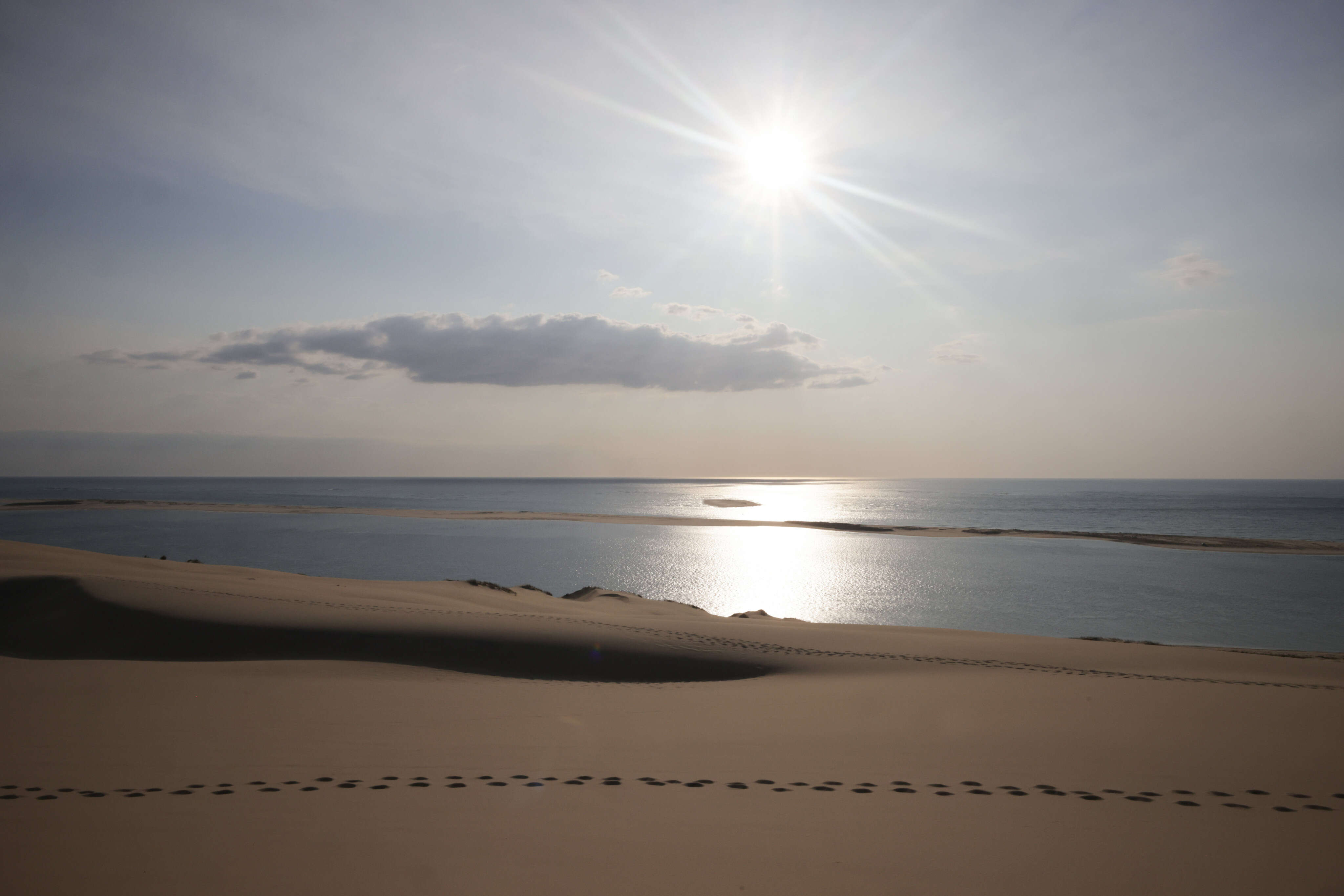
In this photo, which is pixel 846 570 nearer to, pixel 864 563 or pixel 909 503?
pixel 864 563

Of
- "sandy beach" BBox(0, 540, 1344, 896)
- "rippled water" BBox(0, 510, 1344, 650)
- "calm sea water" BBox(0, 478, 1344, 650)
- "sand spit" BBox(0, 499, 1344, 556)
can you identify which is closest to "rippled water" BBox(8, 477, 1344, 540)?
"calm sea water" BBox(0, 478, 1344, 650)

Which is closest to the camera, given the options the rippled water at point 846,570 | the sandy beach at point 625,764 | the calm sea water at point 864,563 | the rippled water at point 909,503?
the sandy beach at point 625,764

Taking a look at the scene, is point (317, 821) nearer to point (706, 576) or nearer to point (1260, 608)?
point (706, 576)

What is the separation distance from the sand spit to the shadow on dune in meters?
37.5

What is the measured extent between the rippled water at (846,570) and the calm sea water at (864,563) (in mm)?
124

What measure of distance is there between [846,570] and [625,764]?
79.6 feet

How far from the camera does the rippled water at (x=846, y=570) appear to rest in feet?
59.0

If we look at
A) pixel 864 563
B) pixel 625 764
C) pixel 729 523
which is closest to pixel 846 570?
pixel 864 563

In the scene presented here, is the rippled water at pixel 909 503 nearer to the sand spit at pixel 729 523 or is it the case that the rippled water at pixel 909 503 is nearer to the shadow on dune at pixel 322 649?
the sand spit at pixel 729 523

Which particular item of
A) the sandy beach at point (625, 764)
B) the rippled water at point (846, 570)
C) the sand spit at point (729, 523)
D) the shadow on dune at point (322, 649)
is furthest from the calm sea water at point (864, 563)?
the shadow on dune at point (322, 649)

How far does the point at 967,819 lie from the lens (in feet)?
15.1

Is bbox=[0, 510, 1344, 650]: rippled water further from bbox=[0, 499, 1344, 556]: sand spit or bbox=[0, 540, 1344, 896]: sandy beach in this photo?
bbox=[0, 540, 1344, 896]: sandy beach

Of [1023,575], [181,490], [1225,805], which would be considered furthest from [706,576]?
[181,490]

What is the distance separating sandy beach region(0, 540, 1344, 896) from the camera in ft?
12.8
